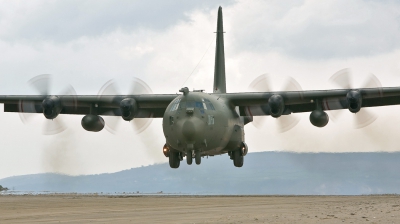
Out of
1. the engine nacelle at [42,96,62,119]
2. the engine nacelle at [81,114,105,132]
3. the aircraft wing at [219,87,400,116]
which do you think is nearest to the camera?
the aircraft wing at [219,87,400,116]

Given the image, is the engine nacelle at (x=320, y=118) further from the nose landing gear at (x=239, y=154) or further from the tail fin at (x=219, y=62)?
the tail fin at (x=219, y=62)

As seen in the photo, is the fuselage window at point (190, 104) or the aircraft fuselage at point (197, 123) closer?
the aircraft fuselage at point (197, 123)

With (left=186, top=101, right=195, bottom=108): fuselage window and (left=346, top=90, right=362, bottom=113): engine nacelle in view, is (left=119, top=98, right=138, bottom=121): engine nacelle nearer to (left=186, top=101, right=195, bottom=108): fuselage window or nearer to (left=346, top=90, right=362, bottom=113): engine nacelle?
(left=186, top=101, right=195, bottom=108): fuselage window

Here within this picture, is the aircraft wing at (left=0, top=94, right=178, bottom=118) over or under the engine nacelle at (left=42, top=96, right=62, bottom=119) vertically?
over

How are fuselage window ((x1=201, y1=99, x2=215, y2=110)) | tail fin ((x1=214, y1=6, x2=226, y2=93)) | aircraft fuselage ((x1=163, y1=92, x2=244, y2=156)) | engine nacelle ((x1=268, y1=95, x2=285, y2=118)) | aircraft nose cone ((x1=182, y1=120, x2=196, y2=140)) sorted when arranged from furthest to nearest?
tail fin ((x1=214, y1=6, x2=226, y2=93)) < engine nacelle ((x1=268, y1=95, x2=285, y2=118)) < fuselage window ((x1=201, y1=99, x2=215, y2=110)) < aircraft fuselage ((x1=163, y1=92, x2=244, y2=156)) < aircraft nose cone ((x1=182, y1=120, x2=196, y2=140))

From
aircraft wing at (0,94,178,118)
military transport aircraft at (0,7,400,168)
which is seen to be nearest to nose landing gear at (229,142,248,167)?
military transport aircraft at (0,7,400,168)

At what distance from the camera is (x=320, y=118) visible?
36594 mm

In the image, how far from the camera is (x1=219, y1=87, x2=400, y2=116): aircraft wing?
35375 millimetres

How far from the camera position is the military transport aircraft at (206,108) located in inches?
1281

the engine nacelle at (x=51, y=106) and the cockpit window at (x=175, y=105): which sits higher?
the engine nacelle at (x=51, y=106)

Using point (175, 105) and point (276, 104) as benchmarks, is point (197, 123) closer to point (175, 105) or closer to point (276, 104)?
point (175, 105)

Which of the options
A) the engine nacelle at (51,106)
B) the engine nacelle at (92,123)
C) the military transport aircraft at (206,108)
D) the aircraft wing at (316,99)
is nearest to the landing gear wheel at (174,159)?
the military transport aircraft at (206,108)

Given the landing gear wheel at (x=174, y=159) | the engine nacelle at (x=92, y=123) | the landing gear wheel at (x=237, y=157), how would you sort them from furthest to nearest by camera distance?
the landing gear wheel at (x=237, y=157)
the engine nacelle at (x=92, y=123)
the landing gear wheel at (x=174, y=159)

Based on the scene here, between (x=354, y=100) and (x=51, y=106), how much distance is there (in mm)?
18531
